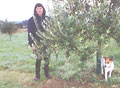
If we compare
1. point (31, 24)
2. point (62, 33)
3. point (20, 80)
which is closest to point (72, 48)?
point (62, 33)

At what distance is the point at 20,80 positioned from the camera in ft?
28.6

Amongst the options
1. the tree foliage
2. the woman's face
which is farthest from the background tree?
the tree foliage

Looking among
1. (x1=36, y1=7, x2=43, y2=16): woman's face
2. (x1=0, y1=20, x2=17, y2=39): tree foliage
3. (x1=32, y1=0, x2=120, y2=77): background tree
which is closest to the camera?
(x1=32, y1=0, x2=120, y2=77): background tree

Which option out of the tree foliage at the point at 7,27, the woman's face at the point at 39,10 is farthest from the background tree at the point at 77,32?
the tree foliage at the point at 7,27

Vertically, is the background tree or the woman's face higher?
the woman's face

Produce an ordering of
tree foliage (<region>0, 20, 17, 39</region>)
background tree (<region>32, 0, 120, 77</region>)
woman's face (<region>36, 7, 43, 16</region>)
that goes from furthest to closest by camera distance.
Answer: tree foliage (<region>0, 20, 17, 39</region>) → woman's face (<region>36, 7, 43, 16</region>) → background tree (<region>32, 0, 120, 77</region>)

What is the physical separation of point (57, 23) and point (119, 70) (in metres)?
4.86

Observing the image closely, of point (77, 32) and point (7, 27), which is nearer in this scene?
point (77, 32)

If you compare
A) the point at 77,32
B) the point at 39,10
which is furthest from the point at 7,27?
the point at 77,32

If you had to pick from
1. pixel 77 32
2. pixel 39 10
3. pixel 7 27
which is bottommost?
pixel 77 32

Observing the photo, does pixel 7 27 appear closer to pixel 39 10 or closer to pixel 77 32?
pixel 39 10

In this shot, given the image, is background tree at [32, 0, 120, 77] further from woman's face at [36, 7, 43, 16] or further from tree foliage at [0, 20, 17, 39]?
tree foliage at [0, 20, 17, 39]

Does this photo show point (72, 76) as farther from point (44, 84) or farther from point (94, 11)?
point (94, 11)

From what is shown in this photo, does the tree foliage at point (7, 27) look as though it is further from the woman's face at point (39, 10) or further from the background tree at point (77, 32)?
the background tree at point (77, 32)
